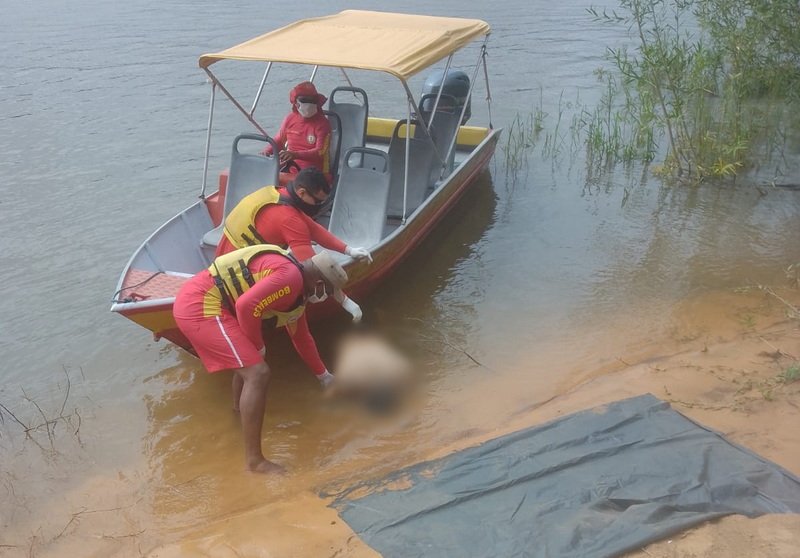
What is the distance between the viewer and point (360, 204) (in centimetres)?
752

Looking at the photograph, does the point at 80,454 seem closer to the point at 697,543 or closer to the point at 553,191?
the point at 697,543

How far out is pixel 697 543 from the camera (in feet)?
12.9

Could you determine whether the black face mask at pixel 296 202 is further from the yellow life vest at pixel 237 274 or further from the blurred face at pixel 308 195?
the yellow life vest at pixel 237 274

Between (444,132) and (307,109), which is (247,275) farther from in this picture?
(444,132)

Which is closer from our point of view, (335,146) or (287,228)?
(287,228)

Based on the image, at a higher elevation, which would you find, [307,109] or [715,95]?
[307,109]

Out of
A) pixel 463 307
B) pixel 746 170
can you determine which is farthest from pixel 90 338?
pixel 746 170

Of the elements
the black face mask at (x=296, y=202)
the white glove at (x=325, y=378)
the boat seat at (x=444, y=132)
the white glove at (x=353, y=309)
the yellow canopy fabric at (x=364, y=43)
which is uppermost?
the yellow canopy fabric at (x=364, y=43)

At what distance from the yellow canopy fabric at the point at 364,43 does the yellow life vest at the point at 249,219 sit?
5.10 feet

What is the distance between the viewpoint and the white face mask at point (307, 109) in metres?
8.02

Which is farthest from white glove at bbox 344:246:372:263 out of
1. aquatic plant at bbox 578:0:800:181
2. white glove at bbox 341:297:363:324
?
aquatic plant at bbox 578:0:800:181

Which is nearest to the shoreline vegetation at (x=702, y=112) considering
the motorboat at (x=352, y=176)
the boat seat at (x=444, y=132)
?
the boat seat at (x=444, y=132)

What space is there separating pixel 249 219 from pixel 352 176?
1.80 m

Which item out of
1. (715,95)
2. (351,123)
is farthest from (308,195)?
(715,95)
